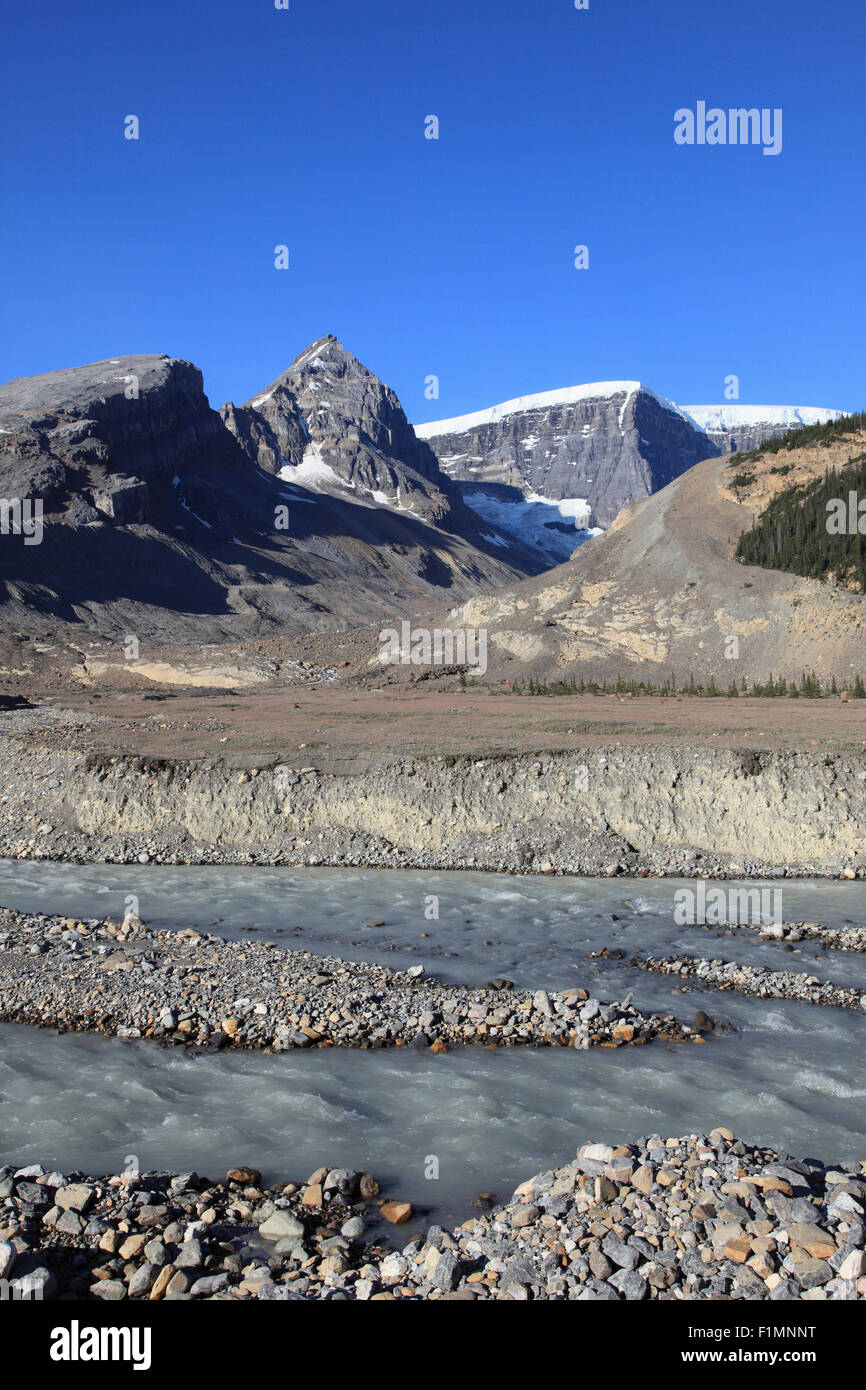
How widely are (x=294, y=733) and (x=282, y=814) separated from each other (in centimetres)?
577

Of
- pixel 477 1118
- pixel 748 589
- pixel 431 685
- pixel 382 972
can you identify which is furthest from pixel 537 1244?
pixel 748 589

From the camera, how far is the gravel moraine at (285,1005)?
12359 millimetres

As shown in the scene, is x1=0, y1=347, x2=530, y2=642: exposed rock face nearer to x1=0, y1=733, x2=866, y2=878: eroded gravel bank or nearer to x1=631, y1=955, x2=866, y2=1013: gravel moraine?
x1=0, y1=733, x2=866, y2=878: eroded gravel bank

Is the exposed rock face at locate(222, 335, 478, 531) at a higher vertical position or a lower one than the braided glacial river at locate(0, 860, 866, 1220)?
higher

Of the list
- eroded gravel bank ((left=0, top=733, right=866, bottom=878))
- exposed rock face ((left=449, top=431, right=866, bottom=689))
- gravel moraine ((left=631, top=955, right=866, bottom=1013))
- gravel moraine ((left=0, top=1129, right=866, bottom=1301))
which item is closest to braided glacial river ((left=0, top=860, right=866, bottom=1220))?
gravel moraine ((left=631, top=955, right=866, bottom=1013))

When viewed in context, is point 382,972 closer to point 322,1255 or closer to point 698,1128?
point 698,1128

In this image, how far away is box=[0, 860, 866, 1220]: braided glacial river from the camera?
9.53m

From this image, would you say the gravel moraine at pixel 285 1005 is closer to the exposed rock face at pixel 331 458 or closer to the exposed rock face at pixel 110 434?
the exposed rock face at pixel 110 434

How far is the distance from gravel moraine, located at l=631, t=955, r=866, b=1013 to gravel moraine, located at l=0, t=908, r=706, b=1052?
2035 millimetres

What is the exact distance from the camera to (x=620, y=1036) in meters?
12.4

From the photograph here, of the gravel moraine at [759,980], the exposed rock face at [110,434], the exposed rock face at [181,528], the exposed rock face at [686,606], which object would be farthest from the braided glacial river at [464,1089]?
the exposed rock face at [110,434]

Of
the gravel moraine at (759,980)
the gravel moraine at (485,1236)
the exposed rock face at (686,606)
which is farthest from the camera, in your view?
the exposed rock face at (686,606)

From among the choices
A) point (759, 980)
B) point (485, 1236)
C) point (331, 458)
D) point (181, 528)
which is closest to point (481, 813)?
point (759, 980)

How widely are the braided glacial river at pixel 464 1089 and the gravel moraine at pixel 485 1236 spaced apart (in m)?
0.75
